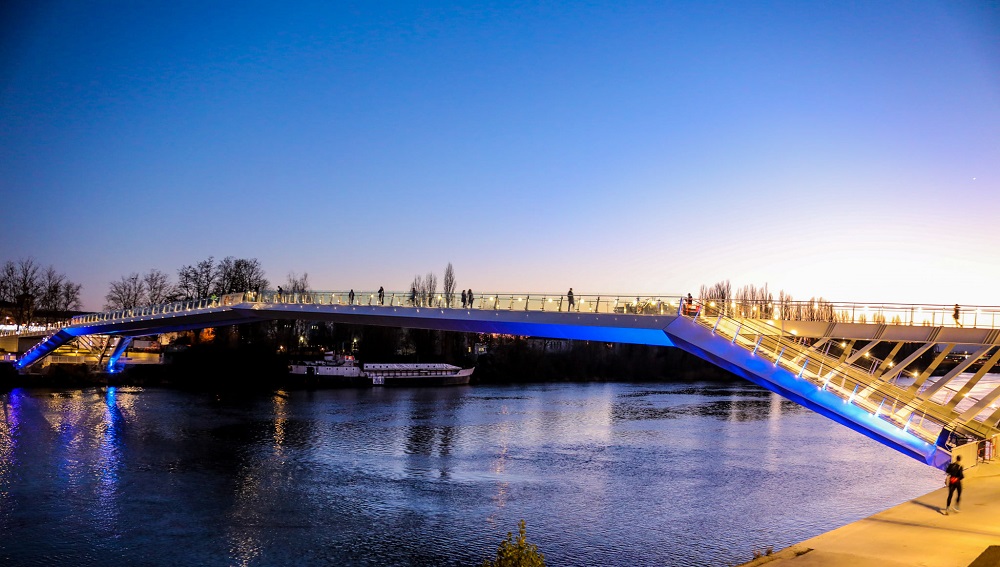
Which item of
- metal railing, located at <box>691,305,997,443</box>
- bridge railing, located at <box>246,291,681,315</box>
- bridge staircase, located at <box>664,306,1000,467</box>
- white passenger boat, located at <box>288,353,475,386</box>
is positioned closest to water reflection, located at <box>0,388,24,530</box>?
bridge railing, located at <box>246,291,681,315</box>

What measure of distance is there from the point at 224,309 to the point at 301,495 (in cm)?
2235

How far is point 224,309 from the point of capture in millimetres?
42406

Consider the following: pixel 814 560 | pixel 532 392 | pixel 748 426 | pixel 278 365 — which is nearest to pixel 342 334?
pixel 278 365

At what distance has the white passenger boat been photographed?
67.0 m

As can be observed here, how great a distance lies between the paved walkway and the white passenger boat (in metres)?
53.7

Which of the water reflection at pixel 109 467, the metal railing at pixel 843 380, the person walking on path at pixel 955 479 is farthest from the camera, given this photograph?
the metal railing at pixel 843 380

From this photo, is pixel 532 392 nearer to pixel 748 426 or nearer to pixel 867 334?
pixel 748 426

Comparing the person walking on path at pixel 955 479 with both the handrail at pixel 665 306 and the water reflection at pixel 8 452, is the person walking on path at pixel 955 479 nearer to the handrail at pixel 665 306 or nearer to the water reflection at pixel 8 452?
the handrail at pixel 665 306

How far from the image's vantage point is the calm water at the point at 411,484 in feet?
58.3

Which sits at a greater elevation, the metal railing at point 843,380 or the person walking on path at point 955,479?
the metal railing at point 843,380

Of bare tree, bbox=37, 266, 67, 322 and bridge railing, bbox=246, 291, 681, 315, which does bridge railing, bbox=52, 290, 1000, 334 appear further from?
bare tree, bbox=37, 266, 67, 322

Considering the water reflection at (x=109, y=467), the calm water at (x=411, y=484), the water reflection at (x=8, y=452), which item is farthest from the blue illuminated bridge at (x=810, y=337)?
the water reflection at (x=8, y=452)

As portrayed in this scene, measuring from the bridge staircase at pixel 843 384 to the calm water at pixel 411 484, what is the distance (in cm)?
270

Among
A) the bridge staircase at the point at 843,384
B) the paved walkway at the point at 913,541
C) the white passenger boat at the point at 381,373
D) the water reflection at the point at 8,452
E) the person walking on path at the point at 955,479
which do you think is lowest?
the white passenger boat at the point at 381,373
